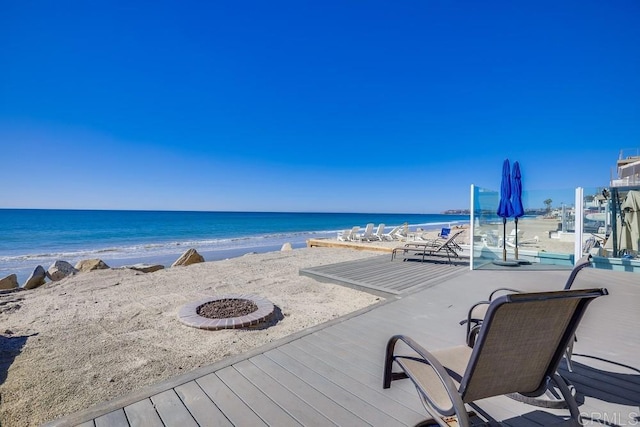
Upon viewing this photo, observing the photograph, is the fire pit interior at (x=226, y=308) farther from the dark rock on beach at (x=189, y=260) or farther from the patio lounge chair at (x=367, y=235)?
the patio lounge chair at (x=367, y=235)

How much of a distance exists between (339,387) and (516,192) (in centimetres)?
647

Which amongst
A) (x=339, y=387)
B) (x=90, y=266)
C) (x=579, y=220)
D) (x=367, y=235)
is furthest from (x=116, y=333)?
(x=367, y=235)

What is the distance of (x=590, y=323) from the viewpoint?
123 inches

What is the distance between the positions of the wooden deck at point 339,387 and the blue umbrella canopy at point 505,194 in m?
Result: 3.68

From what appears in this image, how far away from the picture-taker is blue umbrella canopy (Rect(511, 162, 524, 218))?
6.57 metres

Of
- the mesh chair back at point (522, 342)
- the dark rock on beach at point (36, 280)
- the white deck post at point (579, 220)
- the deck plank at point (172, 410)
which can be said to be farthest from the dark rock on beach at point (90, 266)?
the white deck post at point (579, 220)

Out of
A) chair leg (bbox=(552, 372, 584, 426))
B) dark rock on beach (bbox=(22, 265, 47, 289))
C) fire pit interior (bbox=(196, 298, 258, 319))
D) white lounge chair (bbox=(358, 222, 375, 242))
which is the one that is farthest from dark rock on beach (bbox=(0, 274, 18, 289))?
white lounge chair (bbox=(358, 222, 375, 242))

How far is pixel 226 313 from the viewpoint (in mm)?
4062

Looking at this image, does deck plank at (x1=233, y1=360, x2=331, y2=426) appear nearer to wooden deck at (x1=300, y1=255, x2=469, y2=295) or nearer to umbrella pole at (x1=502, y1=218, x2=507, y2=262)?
wooden deck at (x1=300, y1=255, x2=469, y2=295)

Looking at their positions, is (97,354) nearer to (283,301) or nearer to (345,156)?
(283,301)

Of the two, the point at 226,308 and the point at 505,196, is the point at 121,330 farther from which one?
the point at 505,196

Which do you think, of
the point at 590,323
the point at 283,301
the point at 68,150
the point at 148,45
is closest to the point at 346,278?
the point at 283,301

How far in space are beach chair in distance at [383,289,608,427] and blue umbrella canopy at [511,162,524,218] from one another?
6338 millimetres

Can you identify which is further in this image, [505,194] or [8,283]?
[8,283]
